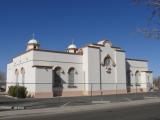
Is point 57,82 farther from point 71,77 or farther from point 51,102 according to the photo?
point 51,102

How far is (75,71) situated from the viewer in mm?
43562

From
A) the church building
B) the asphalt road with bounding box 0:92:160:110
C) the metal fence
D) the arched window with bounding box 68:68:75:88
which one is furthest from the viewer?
the arched window with bounding box 68:68:75:88

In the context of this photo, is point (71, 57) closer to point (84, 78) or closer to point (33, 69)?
point (84, 78)

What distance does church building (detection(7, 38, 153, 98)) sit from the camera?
129 ft

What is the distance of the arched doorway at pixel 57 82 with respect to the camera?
40.8m

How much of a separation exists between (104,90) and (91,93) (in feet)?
12.7

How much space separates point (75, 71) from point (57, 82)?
358cm

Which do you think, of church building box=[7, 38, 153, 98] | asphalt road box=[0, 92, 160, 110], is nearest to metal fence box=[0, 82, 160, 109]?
church building box=[7, 38, 153, 98]

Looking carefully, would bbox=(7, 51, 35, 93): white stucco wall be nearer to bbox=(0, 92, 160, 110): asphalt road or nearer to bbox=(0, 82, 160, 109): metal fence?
bbox=(0, 82, 160, 109): metal fence

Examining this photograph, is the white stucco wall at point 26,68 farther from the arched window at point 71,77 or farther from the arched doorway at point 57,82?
the arched window at point 71,77

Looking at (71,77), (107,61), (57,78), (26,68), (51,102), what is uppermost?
(107,61)

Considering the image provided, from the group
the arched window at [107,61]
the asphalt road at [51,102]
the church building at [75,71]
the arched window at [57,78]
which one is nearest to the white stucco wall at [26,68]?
the church building at [75,71]

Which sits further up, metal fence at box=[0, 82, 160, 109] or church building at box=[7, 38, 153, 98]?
church building at box=[7, 38, 153, 98]

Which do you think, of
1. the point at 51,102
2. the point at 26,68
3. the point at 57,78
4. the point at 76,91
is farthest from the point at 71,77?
the point at 51,102
